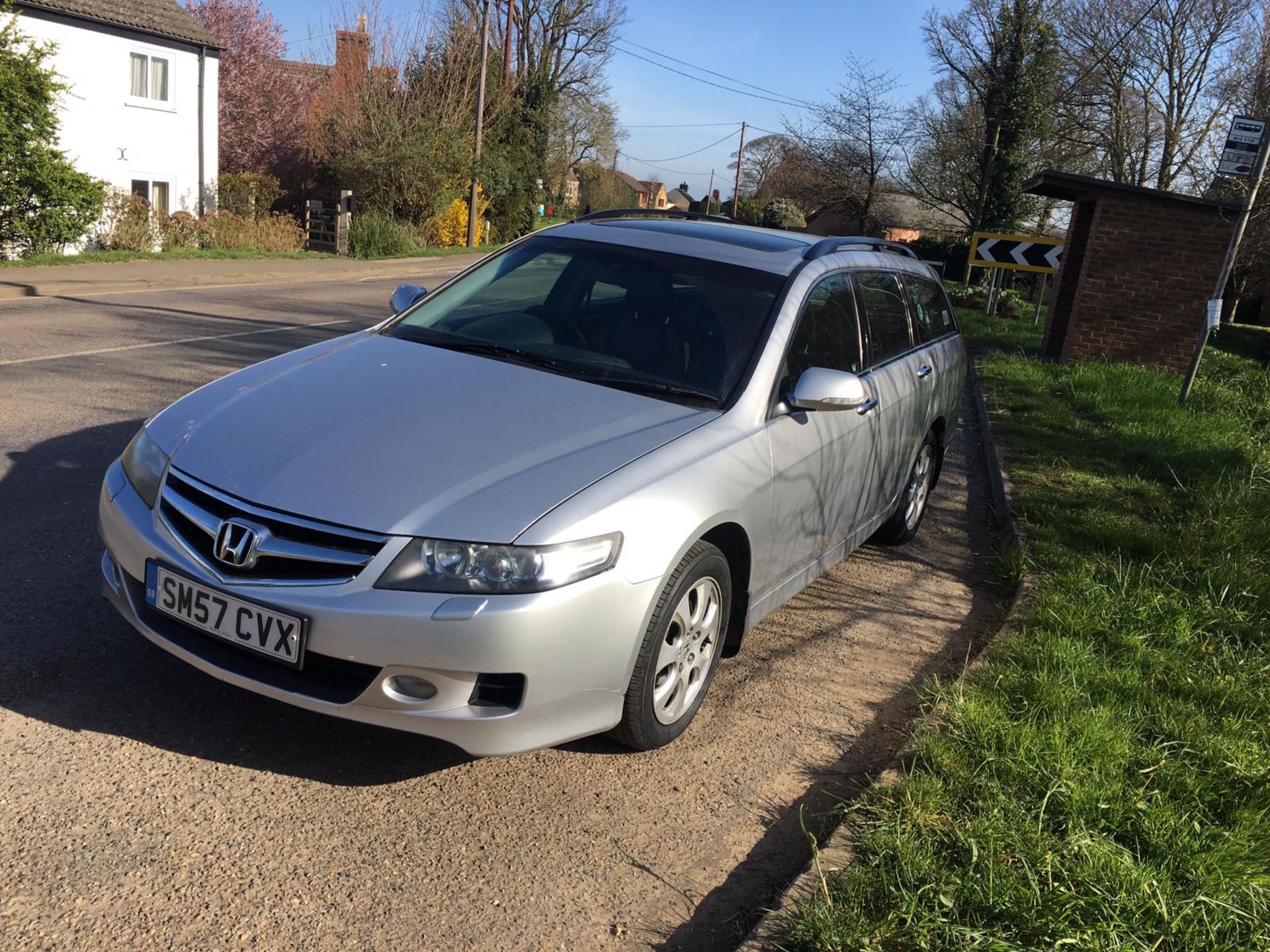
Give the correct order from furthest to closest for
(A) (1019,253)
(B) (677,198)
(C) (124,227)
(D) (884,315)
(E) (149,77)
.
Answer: (B) (677,198)
(E) (149,77)
(C) (124,227)
(A) (1019,253)
(D) (884,315)

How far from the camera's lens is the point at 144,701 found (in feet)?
11.3

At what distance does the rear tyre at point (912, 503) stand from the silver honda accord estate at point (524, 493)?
3.77ft

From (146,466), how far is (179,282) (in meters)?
15.5

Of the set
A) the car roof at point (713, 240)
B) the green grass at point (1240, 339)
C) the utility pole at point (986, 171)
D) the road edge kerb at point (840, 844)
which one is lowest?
the road edge kerb at point (840, 844)

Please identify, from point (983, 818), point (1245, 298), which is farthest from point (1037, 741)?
point (1245, 298)

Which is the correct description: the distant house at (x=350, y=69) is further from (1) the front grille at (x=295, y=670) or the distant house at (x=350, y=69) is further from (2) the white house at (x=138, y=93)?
(1) the front grille at (x=295, y=670)

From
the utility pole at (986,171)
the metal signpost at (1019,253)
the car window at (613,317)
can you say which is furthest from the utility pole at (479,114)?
the car window at (613,317)

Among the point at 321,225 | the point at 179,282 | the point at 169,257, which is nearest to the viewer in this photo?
the point at 179,282

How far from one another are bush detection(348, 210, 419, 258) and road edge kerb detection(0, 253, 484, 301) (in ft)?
9.37

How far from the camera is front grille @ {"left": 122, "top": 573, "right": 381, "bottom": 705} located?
290 cm

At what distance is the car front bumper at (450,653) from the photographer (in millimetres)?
2805

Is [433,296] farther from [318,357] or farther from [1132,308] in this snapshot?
[1132,308]

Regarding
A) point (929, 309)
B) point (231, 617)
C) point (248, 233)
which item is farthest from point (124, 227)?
point (231, 617)

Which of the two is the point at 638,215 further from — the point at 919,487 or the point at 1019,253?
the point at 1019,253
